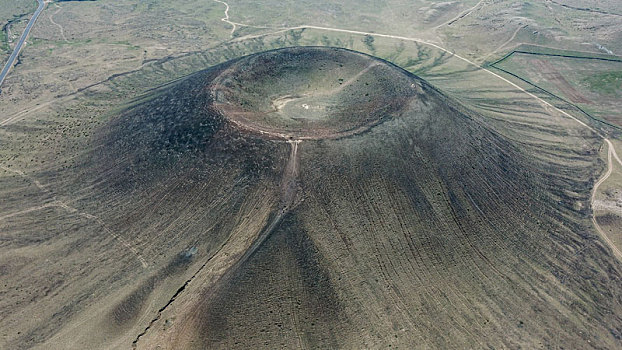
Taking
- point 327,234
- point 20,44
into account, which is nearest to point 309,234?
point 327,234

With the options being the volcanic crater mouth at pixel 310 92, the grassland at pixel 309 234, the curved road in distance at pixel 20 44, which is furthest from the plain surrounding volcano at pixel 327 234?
the curved road in distance at pixel 20 44

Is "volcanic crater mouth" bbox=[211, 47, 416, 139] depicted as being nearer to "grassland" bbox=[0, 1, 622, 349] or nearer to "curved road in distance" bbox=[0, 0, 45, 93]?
"grassland" bbox=[0, 1, 622, 349]

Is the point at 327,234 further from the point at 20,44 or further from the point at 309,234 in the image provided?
the point at 20,44

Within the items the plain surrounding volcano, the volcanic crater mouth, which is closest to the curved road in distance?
the plain surrounding volcano

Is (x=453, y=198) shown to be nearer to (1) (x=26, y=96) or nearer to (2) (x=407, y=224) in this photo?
(2) (x=407, y=224)

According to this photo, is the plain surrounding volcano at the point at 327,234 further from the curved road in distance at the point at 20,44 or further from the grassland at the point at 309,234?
the curved road in distance at the point at 20,44

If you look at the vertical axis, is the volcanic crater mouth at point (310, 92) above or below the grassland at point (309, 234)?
above
